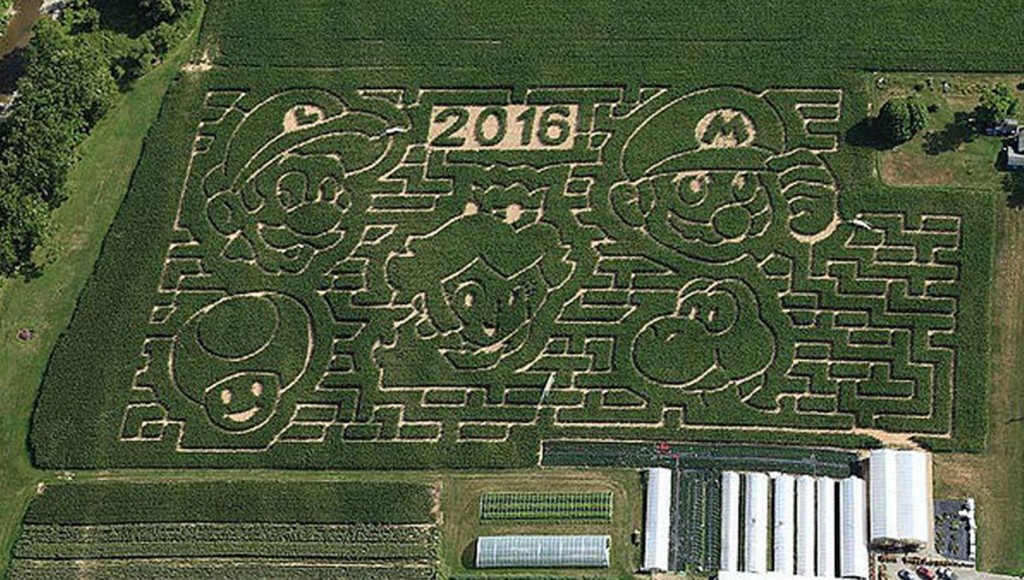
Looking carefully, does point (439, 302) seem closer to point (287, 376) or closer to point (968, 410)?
point (287, 376)

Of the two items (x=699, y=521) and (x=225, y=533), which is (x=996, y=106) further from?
(x=225, y=533)

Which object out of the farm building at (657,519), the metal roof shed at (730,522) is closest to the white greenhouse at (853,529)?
the metal roof shed at (730,522)

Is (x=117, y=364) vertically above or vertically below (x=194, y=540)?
above

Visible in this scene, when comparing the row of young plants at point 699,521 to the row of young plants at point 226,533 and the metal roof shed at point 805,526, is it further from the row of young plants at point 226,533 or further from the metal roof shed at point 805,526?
the row of young plants at point 226,533

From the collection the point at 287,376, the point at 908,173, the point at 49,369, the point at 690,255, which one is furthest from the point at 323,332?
the point at 908,173

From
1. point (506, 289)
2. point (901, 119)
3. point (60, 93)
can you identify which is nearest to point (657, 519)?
point (506, 289)

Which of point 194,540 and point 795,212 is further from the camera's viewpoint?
point 795,212
